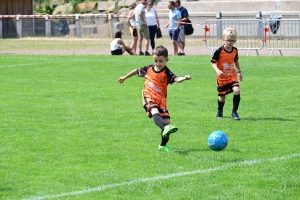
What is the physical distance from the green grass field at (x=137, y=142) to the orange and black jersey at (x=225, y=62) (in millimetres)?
625

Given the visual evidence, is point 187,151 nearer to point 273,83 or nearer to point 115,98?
point 115,98

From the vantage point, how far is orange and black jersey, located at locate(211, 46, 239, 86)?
12.1m

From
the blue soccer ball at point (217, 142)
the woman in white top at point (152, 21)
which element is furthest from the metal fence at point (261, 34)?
the blue soccer ball at point (217, 142)

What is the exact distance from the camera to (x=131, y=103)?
46.7 feet

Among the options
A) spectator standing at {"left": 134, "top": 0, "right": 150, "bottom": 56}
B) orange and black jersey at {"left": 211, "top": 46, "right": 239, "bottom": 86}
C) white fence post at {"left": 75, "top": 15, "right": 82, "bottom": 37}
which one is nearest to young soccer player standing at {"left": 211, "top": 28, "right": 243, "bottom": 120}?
orange and black jersey at {"left": 211, "top": 46, "right": 239, "bottom": 86}

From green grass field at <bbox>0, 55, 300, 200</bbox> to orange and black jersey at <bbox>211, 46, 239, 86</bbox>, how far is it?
625 millimetres

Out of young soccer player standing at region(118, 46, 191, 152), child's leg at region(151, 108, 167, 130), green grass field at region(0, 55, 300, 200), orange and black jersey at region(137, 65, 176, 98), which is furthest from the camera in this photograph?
orange and black jersey at region(137, 65, 176, 98)

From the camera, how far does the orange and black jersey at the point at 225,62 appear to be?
12125mm

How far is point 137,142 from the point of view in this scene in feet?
32.8

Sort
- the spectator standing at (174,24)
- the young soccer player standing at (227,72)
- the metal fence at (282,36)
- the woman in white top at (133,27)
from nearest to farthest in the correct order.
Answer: the young soccer player standing at (227,72) → the spectator standing at (174,24) → the woman in white top at (133,27) → the metal fence at (282,36)

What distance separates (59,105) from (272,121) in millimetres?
4254

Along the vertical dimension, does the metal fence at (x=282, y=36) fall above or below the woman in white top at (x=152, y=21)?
below

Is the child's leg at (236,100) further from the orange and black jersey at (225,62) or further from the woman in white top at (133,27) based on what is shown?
the woman in white top at (133,27)

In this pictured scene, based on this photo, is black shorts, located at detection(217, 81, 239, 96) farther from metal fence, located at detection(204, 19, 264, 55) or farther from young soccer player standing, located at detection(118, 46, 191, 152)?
metal fence, located at detection(204, 19, 264, 55)
